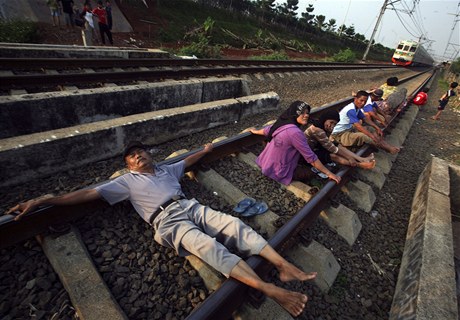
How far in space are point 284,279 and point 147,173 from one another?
178 centimetres

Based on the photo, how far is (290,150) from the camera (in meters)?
3.75

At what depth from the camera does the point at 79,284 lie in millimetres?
2021

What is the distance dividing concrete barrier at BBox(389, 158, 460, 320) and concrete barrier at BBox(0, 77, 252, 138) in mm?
4034

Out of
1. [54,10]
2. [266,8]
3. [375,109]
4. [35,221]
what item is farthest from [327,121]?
[266,8]

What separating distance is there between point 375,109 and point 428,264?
5391 millimetres

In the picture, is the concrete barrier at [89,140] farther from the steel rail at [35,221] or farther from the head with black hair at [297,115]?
the head with black hair at [297,115]

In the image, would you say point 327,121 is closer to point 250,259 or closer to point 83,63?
point 250,259

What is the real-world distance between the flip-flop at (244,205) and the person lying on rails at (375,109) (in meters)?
4.93

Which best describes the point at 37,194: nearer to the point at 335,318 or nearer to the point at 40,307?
the point at 40,307

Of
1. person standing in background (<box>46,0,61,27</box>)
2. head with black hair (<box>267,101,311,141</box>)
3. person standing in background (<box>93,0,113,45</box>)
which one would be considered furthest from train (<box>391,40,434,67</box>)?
head with black hair (<box>267,101,311,141</box>)

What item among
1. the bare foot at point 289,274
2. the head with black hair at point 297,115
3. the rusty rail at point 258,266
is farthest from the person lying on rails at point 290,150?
the bare foot at point 289,274

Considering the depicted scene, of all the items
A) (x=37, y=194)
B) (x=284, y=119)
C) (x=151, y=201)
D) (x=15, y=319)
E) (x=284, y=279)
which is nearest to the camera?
(x=15, y=319)

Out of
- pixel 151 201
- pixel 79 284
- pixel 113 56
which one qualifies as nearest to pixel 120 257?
pixel 79 284

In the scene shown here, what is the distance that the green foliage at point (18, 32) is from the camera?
376 inches
